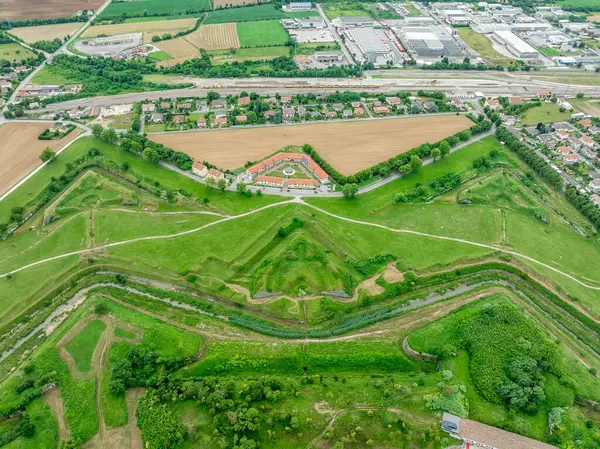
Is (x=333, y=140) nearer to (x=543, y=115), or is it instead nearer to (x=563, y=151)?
(x=563, y=151)

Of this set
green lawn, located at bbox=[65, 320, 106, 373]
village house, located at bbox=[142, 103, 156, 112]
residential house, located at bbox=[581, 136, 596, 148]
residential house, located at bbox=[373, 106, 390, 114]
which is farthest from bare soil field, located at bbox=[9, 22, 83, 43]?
residential house, located at bbox=[581, 136, 596, 148]

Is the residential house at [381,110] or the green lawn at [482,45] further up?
the green lawn at [482,45]

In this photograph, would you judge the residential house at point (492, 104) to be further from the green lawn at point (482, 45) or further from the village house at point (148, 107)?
the village house at point (148, 107)

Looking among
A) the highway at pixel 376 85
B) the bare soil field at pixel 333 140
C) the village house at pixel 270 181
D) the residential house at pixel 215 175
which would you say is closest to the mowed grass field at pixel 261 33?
the highway at pixel 376 85

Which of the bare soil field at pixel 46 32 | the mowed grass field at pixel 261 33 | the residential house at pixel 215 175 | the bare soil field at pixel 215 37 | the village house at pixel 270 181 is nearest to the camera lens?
the village house at pixel 270 181

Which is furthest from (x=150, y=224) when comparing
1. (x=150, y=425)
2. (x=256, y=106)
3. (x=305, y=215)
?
(x=256, y=106)

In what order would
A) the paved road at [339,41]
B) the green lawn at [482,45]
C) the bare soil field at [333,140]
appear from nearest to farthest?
the bare soil field at [333,140]
the green lawn at [482,45]
the paved road at [339,41]

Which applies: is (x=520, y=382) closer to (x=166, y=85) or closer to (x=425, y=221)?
(x=425, y=221)
